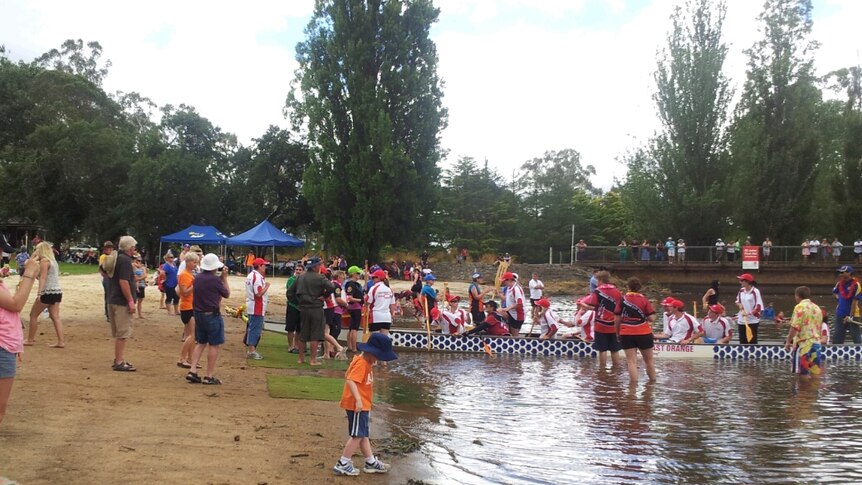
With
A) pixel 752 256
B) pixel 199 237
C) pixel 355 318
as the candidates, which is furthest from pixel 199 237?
pixel 752 256

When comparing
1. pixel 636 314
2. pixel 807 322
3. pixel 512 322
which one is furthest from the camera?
pixel 512 322

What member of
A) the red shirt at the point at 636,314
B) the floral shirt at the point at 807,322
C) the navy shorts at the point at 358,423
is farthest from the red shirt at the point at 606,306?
the navy shorts at the point at 358,423

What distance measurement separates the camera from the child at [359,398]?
20.5ft

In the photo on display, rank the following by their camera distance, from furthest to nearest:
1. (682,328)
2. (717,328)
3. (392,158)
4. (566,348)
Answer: (392,158) → (717,328) → (566,348) → (682,328)

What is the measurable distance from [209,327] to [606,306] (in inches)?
281

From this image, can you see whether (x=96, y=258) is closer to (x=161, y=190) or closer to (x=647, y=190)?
(x=161, y=190)

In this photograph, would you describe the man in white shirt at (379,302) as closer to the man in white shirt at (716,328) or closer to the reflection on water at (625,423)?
the reflection on water at (625,423)

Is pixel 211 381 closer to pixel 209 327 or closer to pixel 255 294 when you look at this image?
pixel 209 327

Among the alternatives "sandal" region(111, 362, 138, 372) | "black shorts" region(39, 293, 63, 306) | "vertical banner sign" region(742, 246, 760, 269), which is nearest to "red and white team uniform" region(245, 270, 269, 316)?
"sandal" region(111, 362, 138, 372)

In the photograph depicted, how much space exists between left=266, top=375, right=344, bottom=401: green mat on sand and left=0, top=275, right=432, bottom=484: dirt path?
257mm

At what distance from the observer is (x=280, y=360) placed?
532 inches

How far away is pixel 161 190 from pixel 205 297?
3889cm

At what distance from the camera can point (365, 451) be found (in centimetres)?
642

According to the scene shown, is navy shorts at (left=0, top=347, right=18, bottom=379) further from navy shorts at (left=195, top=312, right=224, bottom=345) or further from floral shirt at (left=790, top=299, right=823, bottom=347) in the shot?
floral shirt at (left=790, top=299, right=823, bottom=347)
